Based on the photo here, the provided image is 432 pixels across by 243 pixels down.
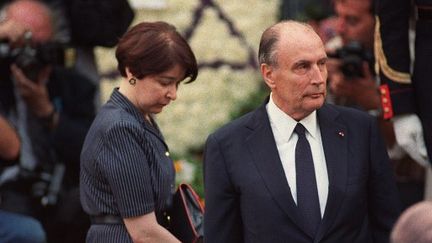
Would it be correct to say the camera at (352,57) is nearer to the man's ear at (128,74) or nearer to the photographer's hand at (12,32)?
the photographer's hand at (12,32)

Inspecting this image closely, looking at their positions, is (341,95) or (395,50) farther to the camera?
(341,95)

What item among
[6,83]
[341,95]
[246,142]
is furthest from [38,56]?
[246,142]

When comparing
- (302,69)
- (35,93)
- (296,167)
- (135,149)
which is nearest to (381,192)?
(296,167)

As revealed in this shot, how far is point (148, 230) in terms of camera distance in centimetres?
446

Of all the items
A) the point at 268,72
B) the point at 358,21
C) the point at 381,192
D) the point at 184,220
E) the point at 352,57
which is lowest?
the point at 184,220

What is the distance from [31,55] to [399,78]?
6.62ft

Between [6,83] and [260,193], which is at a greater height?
[260,193]

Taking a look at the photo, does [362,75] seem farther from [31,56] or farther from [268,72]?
[268,72]

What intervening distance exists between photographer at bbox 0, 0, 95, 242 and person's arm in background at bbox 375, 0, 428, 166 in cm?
184

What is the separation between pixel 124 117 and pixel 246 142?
19.7 inches

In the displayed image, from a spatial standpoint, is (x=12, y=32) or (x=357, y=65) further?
(x=357, y=65)

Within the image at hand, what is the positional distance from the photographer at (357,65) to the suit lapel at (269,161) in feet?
6.18

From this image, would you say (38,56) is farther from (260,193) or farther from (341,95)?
(260,193)

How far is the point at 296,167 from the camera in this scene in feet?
14.1
